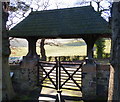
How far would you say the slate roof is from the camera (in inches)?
227

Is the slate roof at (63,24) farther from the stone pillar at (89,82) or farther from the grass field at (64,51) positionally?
the grass field at (64,51)

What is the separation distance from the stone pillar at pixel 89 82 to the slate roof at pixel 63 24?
156 centimetres

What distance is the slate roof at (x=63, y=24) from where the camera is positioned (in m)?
5.77

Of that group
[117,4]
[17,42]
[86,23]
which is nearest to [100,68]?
[86,23]

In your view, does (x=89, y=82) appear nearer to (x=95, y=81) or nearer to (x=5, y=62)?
(x=95, y=81)

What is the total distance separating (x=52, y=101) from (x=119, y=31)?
12.7 ft

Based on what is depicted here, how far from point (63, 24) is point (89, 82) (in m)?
3.07

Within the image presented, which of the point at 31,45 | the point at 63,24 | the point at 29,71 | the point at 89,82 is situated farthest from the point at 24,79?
the point at 63,24

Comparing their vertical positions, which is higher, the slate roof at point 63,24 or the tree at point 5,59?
the slate roof at point 63,24

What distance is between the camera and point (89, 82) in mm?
5836

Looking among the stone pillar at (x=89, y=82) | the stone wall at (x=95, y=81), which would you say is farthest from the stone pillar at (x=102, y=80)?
the stone pillar at (x=89, y=82)

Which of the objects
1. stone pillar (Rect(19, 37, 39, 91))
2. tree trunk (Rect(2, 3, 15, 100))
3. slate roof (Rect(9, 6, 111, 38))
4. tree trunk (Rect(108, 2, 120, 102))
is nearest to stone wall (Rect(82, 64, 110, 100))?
slate roof (Rect(9, 6, 111, 38))

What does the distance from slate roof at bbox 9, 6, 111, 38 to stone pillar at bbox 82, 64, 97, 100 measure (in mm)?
1564

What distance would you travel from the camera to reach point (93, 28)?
568 centimetres
